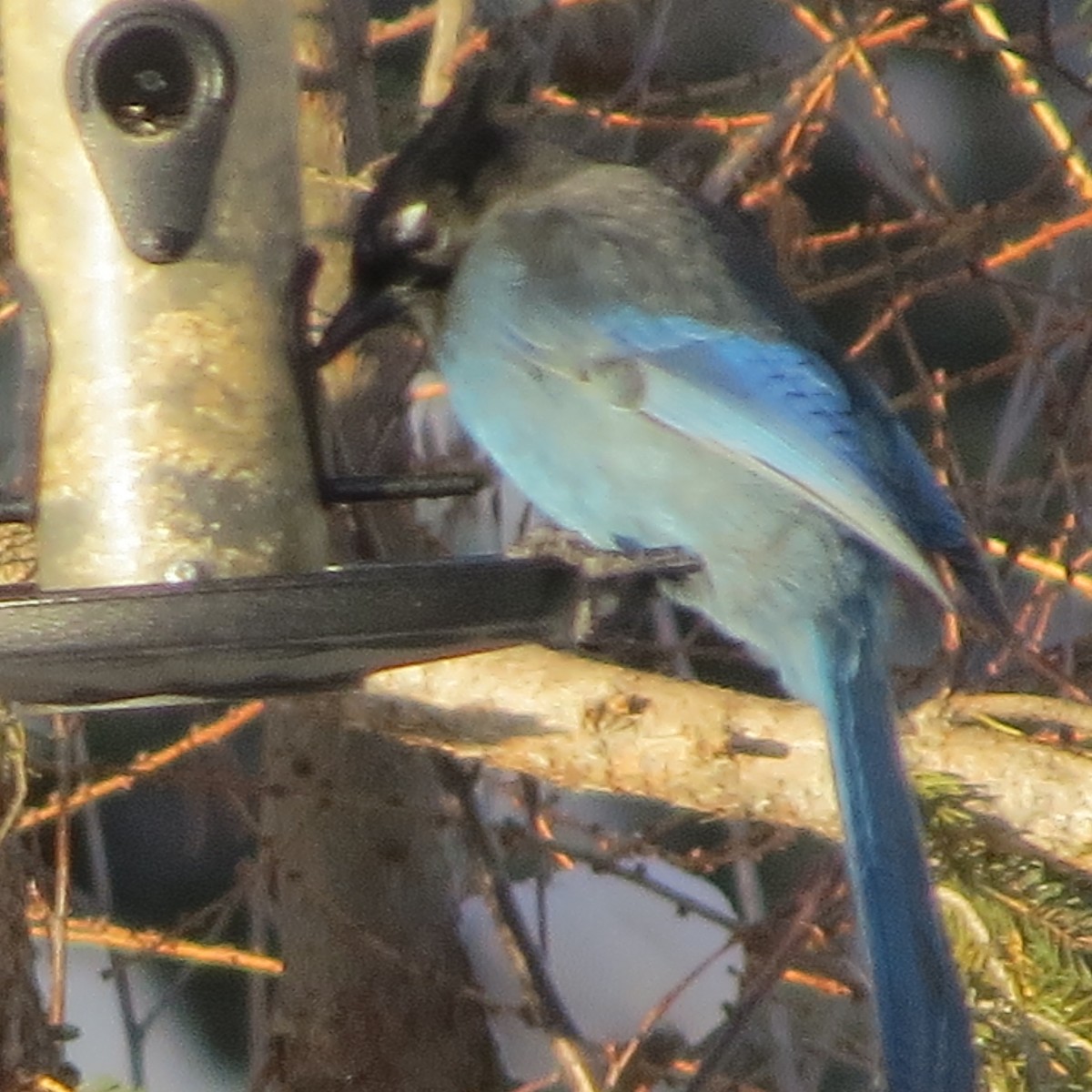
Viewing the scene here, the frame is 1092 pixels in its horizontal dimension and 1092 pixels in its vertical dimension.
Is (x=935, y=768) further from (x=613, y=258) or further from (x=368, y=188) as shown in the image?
(x=368, y=188)

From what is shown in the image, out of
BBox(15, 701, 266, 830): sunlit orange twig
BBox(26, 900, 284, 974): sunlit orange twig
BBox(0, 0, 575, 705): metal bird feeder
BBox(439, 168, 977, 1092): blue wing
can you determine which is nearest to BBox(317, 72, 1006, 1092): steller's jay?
BBox(439, 168, 977, 1092): blue wing

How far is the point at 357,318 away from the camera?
3.31 m

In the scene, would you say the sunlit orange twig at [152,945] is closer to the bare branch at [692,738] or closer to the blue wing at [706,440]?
the bare branch at [692,738]

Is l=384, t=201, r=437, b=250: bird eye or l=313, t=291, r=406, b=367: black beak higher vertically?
l=384, t=201, r=437, b=250: bird eye

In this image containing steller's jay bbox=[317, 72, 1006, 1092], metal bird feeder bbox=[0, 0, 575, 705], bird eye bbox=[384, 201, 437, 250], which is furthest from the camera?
bird eye bbox=[384, 201, 437, 250]

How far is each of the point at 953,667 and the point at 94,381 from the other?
1364 millimetres

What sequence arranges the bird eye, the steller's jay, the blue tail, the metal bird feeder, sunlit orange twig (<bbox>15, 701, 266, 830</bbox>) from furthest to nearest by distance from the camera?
1. sunlit orange twig (<bbox>15, 701, 266, 830</bbox>)
2. the bird eye
3. the steller's jay
4. the metal bird feeder
5. the blue tail

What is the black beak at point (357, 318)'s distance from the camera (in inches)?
127

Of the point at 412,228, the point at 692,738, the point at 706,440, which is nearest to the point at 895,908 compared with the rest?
the point at 692,738

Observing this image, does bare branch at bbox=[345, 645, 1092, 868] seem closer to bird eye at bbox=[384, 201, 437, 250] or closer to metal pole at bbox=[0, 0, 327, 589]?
metal pole at bbox=[0, 0, 327, 589]

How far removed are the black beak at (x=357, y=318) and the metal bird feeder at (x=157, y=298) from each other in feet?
0.63

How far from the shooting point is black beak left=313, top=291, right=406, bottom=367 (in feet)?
10.6

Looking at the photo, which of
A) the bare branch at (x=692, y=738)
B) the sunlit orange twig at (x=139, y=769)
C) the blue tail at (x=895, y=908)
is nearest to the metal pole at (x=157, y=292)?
the bare branch at (x=692, y=738)

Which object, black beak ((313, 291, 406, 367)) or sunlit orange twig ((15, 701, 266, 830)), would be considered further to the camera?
sunlit orange twig ((15, 701, 266, 830))
